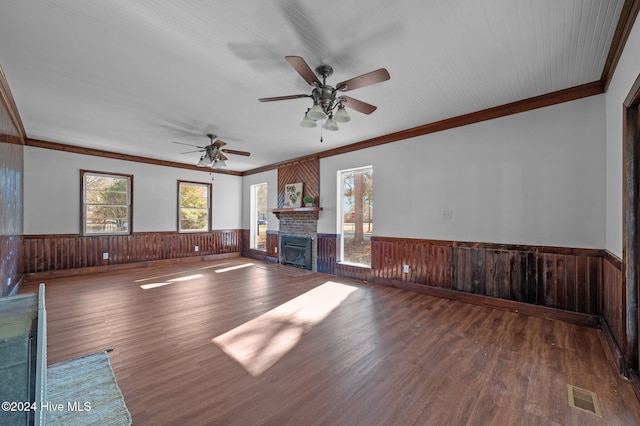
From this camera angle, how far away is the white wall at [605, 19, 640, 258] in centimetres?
206

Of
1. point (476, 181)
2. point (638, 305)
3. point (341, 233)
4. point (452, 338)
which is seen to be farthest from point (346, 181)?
point (638, 305)

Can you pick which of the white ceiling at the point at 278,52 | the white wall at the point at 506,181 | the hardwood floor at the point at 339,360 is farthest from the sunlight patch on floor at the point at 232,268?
the white wall at the point at 506,181

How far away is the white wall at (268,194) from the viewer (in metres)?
7.52

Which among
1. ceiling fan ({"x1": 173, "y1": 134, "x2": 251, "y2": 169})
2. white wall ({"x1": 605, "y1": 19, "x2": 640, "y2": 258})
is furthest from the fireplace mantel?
white wall ({"x1": 605, "y1": 19, "x2": 640, "y2": 258})

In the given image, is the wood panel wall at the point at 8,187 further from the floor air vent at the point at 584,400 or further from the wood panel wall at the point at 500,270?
the floor air vent at the point at 584,400

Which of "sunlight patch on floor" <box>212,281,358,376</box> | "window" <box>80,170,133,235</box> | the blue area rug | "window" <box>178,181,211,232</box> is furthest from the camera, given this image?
"window" <box>178,181,211,232</box>

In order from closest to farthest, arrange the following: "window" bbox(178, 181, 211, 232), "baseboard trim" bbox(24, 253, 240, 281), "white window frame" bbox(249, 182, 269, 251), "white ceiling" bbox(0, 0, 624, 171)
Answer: "white ceiling" bbox(0, 0, 624, 171) → "baseboard trim" bbox(24, 253, 240, 281) → "window" bbox(178, 181, 211, 232) → "white window frame" bbox(249, 182, 269, 251)

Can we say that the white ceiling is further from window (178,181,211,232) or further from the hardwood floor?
window (178,181,211,232)

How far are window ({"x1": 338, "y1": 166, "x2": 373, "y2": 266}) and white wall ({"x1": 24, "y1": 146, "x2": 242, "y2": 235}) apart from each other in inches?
169

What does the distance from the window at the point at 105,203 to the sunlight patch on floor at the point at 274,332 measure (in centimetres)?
515

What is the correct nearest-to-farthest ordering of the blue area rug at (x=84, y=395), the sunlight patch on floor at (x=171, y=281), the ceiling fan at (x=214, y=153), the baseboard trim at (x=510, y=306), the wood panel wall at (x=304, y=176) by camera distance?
the blue area rug at (x=84, y=395) < the baseboard trim at (x=510, y=306) < the sunlight patch on floor at (x=171, y=281) < the ceiling fan at (x=214, y=153) < the wood panel wall at (x=304, y=176)

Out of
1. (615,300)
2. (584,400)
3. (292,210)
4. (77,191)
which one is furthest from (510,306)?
(77,191)

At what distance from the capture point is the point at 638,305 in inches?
80.9

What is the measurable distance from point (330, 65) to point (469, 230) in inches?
119
